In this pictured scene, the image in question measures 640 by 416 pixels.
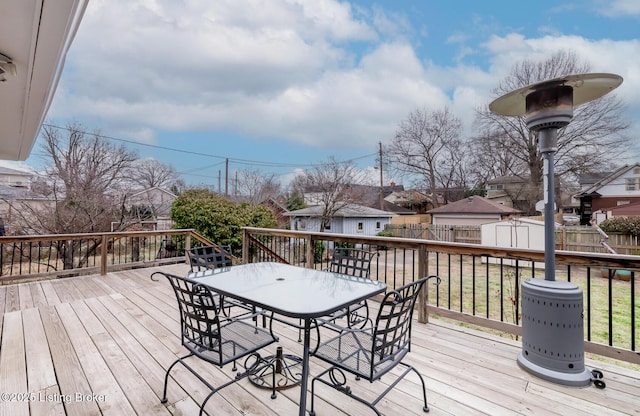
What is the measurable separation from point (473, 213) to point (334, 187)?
7.41 meters

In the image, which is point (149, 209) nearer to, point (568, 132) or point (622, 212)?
point (568, 132)

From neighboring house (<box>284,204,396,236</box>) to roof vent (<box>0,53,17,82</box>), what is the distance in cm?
1234

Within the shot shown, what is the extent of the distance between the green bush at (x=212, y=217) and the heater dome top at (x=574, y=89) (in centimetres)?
685

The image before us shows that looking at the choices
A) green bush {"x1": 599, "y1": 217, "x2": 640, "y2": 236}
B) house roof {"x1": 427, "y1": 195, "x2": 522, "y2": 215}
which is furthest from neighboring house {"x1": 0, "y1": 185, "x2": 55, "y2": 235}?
green bush {"x1": 599, "y1": 217, "x2": 640, "y2": 236}

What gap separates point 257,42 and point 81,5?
709cm

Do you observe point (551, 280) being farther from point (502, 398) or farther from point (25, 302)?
point (25, 302)

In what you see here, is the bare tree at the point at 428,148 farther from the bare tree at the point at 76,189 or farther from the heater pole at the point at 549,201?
the heater pole at the point at 549,201

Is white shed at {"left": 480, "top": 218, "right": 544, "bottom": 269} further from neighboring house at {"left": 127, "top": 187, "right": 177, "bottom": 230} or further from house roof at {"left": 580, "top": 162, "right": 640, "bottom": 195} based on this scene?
house roof at {"left": 580, "top": 162, "right": 640, "bottom": 195}

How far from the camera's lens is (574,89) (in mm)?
2141

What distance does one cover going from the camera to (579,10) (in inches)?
383

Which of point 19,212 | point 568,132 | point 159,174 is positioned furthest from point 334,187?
point 568,132

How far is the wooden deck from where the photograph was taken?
179cm

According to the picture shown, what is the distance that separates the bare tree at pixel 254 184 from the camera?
19.5 m

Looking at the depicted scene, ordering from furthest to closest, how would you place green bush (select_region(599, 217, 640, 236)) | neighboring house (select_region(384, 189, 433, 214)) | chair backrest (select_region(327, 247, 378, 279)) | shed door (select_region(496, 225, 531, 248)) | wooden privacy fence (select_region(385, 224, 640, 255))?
neighboring house (select_region(384, 189, 433, 214)) < green bush (select_region(599, 217, 640, 236)) < wooden privacy fence (select_region(385, 224, 640, 255)) < shed door (select_region(496, 225, 531, 248)) < chair backrest (select_region(327, 247, 378, 279))
